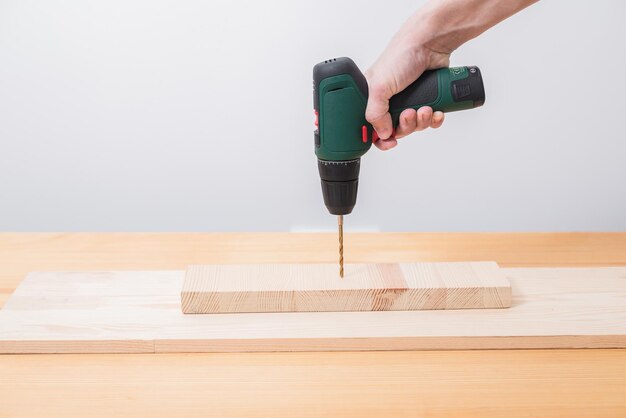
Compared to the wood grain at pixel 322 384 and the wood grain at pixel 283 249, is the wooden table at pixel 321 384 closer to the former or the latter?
the wood grain at pixel 322 384

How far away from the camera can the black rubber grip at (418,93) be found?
1.30 metres

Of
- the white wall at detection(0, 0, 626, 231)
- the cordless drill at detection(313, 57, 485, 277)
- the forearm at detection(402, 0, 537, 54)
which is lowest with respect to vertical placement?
the white wall at detection(0, 0, 626, 231)

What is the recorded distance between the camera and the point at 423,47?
1.40 meters

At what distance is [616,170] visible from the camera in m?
2.36

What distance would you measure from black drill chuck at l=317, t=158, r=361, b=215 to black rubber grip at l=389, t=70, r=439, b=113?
0.13 meters

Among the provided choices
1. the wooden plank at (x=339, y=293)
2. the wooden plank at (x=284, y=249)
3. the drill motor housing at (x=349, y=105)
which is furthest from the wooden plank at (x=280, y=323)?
the drill motor housing at (x=349, y=105)

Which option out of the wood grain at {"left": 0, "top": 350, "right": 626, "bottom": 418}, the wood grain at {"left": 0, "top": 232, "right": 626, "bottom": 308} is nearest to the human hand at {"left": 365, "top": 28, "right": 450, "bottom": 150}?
the wood grain at {"left": 0, "top": 232, "right": 626, "bottom": 308}

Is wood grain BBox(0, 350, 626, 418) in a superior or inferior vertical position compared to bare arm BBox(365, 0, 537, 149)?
inferior

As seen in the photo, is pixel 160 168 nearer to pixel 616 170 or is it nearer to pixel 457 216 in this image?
pixel 457 216

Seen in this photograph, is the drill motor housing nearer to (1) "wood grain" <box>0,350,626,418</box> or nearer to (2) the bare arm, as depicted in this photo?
(2) the bare arm

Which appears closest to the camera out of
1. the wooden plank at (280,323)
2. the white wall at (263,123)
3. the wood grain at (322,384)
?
the wood grain at (322,384)

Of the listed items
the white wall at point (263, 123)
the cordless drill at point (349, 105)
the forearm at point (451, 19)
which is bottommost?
the white wall at point (263, 123)

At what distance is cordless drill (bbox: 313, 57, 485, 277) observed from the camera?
1210 mm

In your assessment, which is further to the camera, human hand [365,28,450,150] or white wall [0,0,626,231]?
white wall [0,0,626,231]
